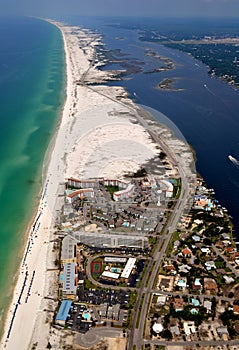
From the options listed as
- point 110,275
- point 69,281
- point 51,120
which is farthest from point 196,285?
point 51,120

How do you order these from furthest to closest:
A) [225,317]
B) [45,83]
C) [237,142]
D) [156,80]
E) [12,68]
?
[12,68] → [156,80] → [45,83] → [237,142] → [225,317]

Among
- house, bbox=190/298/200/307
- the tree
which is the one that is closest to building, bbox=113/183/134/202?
house, bbox=190/298/200/307

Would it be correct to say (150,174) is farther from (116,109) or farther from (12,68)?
(12,68)

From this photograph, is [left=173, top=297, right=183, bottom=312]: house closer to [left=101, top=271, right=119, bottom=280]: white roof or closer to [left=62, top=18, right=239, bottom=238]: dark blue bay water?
[left=101, top=271, right=119, bottom=280]: white roof

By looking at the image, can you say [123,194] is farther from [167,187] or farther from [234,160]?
[234,160]

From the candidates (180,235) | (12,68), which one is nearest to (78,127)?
(180,235)
